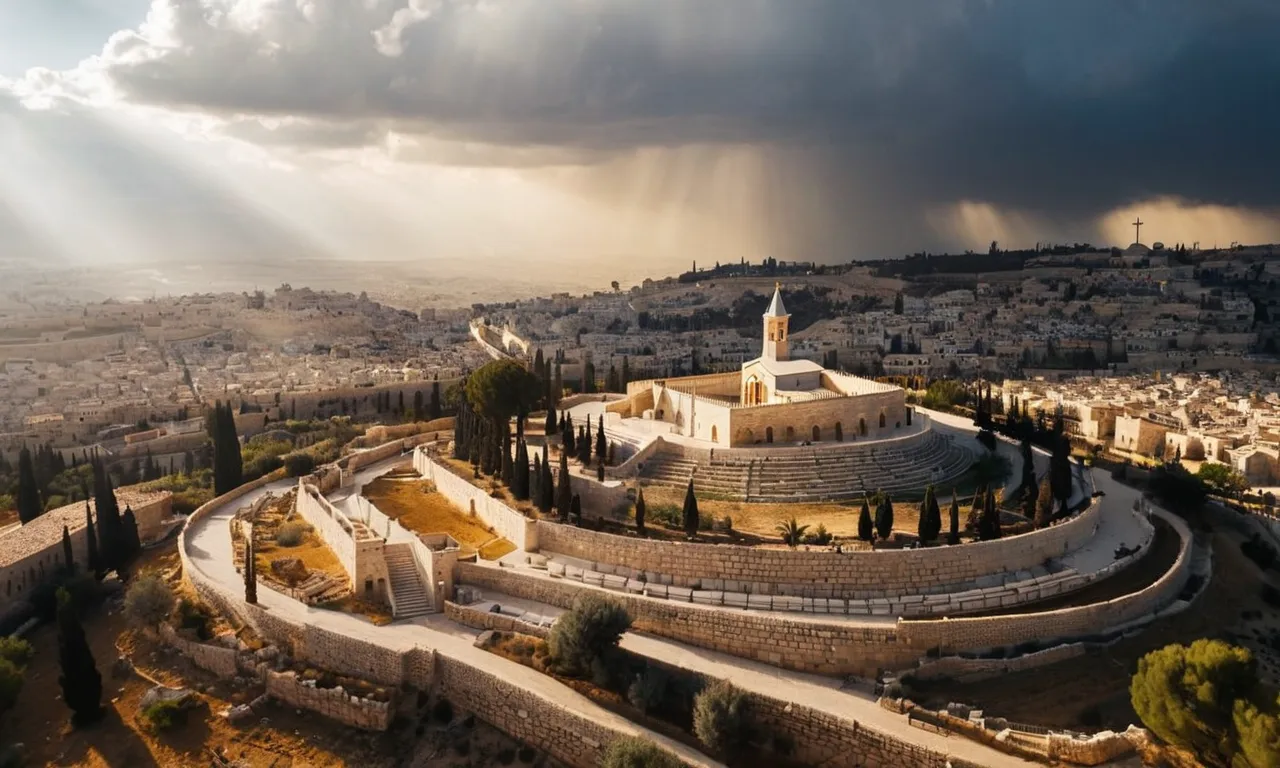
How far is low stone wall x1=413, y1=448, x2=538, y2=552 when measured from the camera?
19516mm

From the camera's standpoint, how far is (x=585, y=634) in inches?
599

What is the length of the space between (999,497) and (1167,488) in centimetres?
604

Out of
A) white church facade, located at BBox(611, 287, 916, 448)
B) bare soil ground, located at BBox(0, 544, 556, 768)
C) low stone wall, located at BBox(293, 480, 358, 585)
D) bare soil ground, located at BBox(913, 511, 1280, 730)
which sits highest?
white church facade, located at BBox(611, 287, 916, 448)

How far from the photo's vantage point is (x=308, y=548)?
21.4 metres

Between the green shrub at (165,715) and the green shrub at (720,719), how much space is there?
900 centimetres

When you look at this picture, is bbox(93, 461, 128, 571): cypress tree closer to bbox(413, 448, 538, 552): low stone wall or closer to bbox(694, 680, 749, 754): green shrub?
bbox(413, 448, 538, 552): low stone wall

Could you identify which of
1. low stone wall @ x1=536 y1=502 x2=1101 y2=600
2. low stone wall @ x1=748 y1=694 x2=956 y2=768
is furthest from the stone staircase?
low stone wall @ x1=748 y1=694 x2=956 y2=768

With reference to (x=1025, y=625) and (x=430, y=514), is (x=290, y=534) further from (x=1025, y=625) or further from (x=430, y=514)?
(x=1025, y=625)

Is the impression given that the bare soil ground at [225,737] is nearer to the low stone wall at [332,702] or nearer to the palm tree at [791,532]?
the low stone wall at [332,702]

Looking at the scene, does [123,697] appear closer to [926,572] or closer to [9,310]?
[926,572]

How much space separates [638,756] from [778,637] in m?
4.06

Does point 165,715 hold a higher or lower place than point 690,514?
lower

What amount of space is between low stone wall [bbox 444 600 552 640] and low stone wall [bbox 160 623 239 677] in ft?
13.3

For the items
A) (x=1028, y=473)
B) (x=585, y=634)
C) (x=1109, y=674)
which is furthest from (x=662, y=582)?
(x=1028, y=473)
